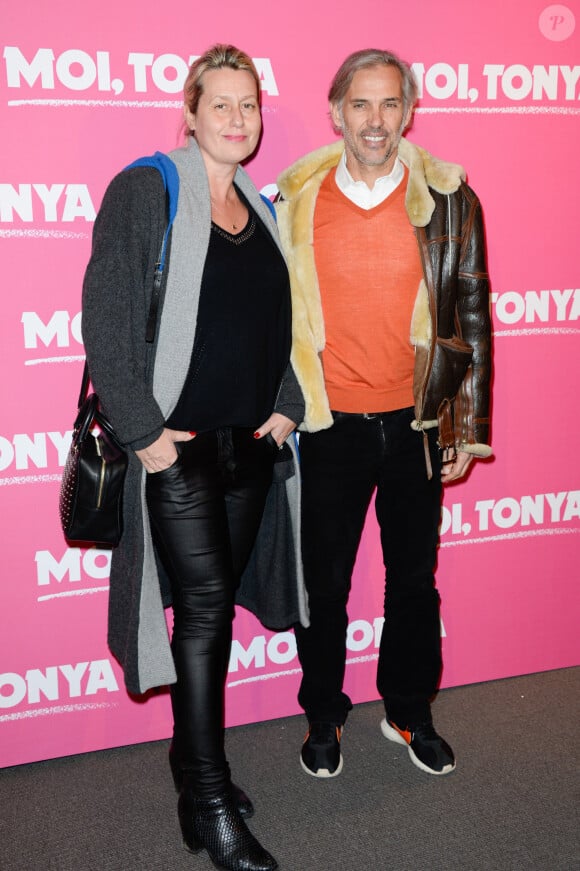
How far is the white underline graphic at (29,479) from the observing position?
233 cm

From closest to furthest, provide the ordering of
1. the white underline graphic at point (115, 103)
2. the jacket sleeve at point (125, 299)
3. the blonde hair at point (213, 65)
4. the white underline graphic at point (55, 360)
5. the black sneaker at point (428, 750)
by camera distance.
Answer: the jacket sleeve at point (125, 299) < the blonde hair at point (213, 65) < the white underline graphic at point (115, 103) < the white underline graphic at point (55, 360) < the black sneaker at point (428, 750)

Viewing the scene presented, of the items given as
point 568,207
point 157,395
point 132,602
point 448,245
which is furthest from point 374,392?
point 568,207

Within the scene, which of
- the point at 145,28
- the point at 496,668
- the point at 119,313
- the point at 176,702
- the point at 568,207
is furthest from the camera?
the point at 496,668

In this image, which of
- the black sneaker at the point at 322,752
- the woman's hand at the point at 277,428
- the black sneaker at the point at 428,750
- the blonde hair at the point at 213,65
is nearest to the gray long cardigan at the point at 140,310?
the blonde hair at the point at 213,65

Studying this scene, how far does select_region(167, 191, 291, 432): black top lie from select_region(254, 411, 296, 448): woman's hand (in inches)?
2.2

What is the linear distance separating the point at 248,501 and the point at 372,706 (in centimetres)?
111

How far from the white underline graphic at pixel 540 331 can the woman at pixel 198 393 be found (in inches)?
35.2

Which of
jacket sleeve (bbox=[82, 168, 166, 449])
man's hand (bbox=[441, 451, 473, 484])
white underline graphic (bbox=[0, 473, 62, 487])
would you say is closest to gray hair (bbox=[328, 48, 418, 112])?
jacket sleeve (bbox=[82, 168, 166, 449])

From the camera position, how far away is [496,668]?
2920 millimetres

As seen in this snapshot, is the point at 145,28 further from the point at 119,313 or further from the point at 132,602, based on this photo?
the point at 132,602

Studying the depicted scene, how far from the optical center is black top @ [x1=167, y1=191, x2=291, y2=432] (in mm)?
1895

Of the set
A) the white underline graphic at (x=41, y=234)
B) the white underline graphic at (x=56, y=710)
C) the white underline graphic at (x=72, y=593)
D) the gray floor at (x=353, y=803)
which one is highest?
the white underline graphic at (x=41, y=234)

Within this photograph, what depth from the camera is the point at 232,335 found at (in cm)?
191

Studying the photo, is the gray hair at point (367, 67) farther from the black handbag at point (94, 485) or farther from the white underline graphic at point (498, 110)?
the black handbag at point (94, 485)
